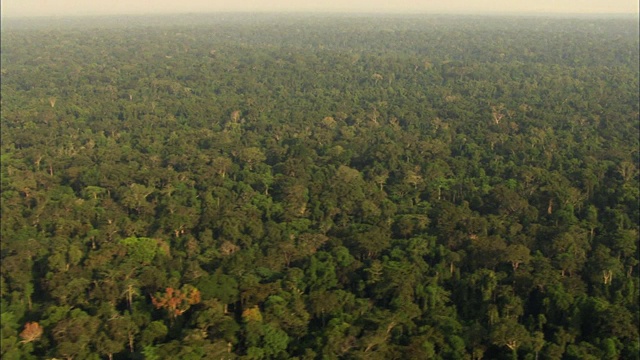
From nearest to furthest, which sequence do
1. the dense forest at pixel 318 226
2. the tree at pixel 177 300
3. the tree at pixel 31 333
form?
the tree at pixel 31 333
the dense forest at pixel 318 226
the tree at pixel 177 300

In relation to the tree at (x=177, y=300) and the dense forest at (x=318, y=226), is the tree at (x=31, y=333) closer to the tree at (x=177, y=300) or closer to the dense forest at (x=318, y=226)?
the dense forest at (x=318, y=226)

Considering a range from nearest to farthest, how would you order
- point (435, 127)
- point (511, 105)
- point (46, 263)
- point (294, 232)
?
point (46, 263) < point (294, 232) < point (435, 127) < point (511, 105)

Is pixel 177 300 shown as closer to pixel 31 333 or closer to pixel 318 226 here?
pixel 31 333

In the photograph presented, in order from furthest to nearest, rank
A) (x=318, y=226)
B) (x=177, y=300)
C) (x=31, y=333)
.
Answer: (x=318, y=226), (x=177, y=300), (x=31, y=333)

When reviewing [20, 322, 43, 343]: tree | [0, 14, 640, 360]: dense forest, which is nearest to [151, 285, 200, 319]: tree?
[0, 14, 640, 360]: dense forest

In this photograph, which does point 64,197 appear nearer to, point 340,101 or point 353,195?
point 353,195

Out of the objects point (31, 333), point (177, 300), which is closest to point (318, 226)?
point (177, 300)

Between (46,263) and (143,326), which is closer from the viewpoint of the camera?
(143,326)

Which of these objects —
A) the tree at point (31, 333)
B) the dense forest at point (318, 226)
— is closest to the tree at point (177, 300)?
the dense forest at point (318, 226)

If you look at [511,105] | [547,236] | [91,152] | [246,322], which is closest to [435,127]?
[511,105]
